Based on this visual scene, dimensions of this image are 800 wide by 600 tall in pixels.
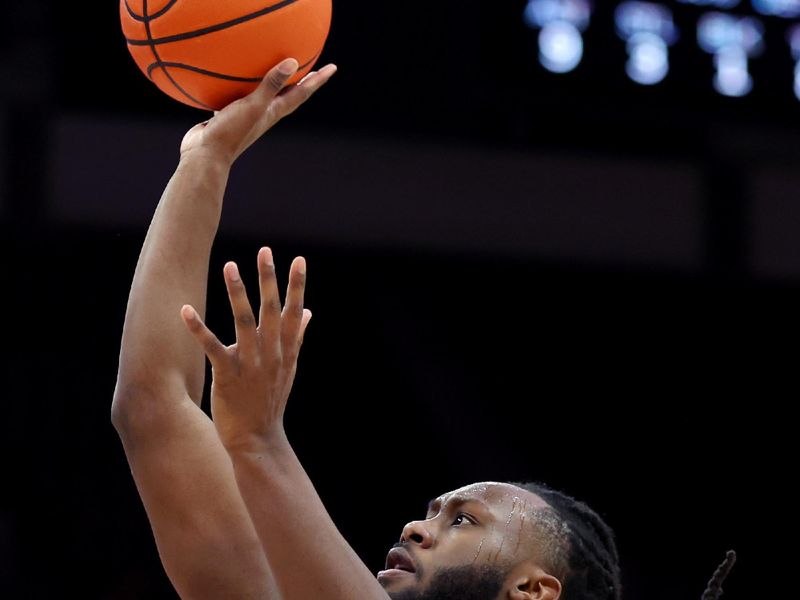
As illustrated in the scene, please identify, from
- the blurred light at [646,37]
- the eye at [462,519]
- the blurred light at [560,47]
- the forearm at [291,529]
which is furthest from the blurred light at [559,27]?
the forearm at [291,529]

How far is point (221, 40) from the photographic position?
2.46 metres

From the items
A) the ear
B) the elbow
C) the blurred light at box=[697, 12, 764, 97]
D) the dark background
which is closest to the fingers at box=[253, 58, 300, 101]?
the elbow

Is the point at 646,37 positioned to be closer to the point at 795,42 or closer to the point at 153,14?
the point at 795,42

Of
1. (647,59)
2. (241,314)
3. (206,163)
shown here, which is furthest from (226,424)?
(647,59)

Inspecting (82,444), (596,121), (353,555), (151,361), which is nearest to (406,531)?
(353,555)

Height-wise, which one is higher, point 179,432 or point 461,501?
point 179,432

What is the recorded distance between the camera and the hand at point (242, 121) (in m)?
2.40

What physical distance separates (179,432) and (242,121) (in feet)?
1.82

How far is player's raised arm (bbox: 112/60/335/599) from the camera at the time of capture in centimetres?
220

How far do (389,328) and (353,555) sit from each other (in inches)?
217

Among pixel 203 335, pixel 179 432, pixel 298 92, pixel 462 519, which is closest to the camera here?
pixel 203 335

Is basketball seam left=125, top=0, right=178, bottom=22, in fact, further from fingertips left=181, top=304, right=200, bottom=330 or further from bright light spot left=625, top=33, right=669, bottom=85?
bright light spot left=625, top=33, right=669, bottom=85

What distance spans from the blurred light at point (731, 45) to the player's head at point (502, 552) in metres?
3.63

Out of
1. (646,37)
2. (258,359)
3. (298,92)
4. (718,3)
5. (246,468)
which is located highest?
(718,3)
